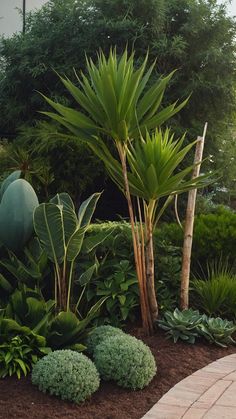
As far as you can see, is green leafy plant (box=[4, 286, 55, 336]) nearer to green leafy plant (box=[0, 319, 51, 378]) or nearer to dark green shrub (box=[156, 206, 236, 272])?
green leafy plant (box=[0, 319, 51, 378])

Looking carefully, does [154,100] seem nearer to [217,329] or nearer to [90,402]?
[217,329]

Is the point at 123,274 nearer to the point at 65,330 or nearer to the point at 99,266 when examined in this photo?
the point at 99,266

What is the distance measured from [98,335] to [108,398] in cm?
66

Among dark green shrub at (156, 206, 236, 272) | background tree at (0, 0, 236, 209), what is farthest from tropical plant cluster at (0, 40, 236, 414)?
background tree at (0, 0, 236, 209)

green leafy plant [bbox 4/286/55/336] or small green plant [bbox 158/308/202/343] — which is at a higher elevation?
green leafy plant [bbox 4/286/55/336]

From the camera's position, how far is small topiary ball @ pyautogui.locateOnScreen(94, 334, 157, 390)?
3989 millimetres

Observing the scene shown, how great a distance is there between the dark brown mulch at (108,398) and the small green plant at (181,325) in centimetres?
17

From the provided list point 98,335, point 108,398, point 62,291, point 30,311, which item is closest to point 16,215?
point 62,291

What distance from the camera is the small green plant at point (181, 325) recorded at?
15.7ft

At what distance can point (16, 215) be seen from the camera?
15.8 feet

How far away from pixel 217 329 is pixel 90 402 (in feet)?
4.70

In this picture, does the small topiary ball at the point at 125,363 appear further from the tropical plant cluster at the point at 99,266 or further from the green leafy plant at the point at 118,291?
the green leafy plant at the point at 118,291

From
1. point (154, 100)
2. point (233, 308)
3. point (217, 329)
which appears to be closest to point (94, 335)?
point (217, 329)

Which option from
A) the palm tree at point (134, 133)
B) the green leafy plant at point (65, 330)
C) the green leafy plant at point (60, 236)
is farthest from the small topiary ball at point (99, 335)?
the palm tree at point (134, 133)
